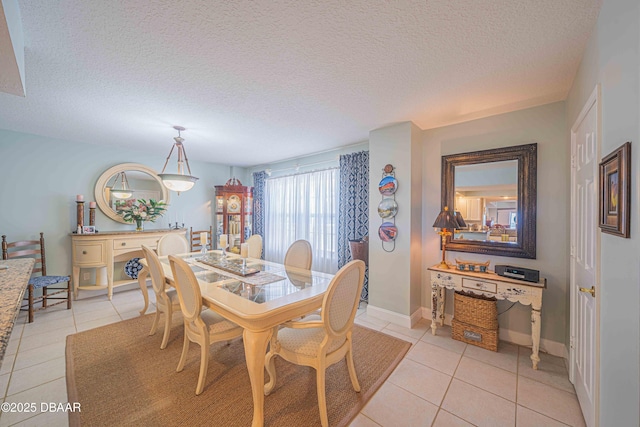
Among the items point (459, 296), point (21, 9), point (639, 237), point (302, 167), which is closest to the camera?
point (639, 237)

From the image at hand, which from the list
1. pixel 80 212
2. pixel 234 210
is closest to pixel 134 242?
pixel 80 212

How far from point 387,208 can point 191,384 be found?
102 inches

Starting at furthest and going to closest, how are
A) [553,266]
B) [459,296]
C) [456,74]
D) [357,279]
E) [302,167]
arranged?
[302,167] < [459,296] < [553,266] < [456,74] < [357,279]

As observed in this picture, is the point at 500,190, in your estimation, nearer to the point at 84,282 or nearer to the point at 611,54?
the point at 611,54

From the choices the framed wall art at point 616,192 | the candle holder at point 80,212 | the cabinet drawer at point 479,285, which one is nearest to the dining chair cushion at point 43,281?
the candle holder at point 80,212

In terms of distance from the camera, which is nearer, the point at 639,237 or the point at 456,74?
the point at 639,237

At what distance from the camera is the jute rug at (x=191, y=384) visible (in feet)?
5.17

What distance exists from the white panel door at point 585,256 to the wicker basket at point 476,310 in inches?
22.1

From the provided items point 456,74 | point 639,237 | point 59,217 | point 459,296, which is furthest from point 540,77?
point 59,217

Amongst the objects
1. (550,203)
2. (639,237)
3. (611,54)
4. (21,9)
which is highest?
(21,9)

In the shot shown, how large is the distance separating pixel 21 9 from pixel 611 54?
118 inches

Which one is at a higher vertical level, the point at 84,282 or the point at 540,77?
the point at 540,77

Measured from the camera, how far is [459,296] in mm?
2543

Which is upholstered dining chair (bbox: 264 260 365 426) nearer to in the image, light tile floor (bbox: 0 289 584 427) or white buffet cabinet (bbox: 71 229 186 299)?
light tile floor (bbox: 0 289 584 427)
